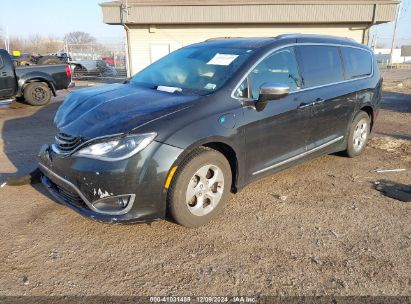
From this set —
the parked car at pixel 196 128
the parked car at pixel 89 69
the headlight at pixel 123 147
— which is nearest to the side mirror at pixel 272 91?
the parked car at pixel 196 128

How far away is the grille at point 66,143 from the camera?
319cm

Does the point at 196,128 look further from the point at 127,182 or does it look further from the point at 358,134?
the point at 358,134

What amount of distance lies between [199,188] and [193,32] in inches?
650

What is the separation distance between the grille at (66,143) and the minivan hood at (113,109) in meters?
0.05

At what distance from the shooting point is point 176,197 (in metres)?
3.16

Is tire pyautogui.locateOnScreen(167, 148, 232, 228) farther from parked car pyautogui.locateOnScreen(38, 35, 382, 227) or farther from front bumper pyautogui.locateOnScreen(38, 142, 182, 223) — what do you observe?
front bumper pyautogui.locateOnScreen(38, 142, 182, 223)

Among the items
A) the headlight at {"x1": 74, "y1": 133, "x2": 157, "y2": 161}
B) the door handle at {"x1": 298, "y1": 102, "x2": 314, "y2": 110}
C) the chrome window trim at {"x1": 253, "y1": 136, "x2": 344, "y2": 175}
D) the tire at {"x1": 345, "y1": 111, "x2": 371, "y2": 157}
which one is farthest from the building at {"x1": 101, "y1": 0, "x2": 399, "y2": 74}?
the headlight at {"x1": 74, "y1": 133, "x2": 157, "y2": 161}

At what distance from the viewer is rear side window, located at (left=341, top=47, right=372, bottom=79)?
5121 millimetres

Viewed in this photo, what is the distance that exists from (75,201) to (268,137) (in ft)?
6.75

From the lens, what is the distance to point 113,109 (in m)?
3.38

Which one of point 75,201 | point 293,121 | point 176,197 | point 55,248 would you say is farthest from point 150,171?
point 293,121

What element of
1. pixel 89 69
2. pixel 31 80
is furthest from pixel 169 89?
pixel 89 69

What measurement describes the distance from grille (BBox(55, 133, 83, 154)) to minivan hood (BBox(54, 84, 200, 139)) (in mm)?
49

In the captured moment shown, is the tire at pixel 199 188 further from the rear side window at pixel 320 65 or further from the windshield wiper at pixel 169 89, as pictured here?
the rear side window at pixel 320 65
